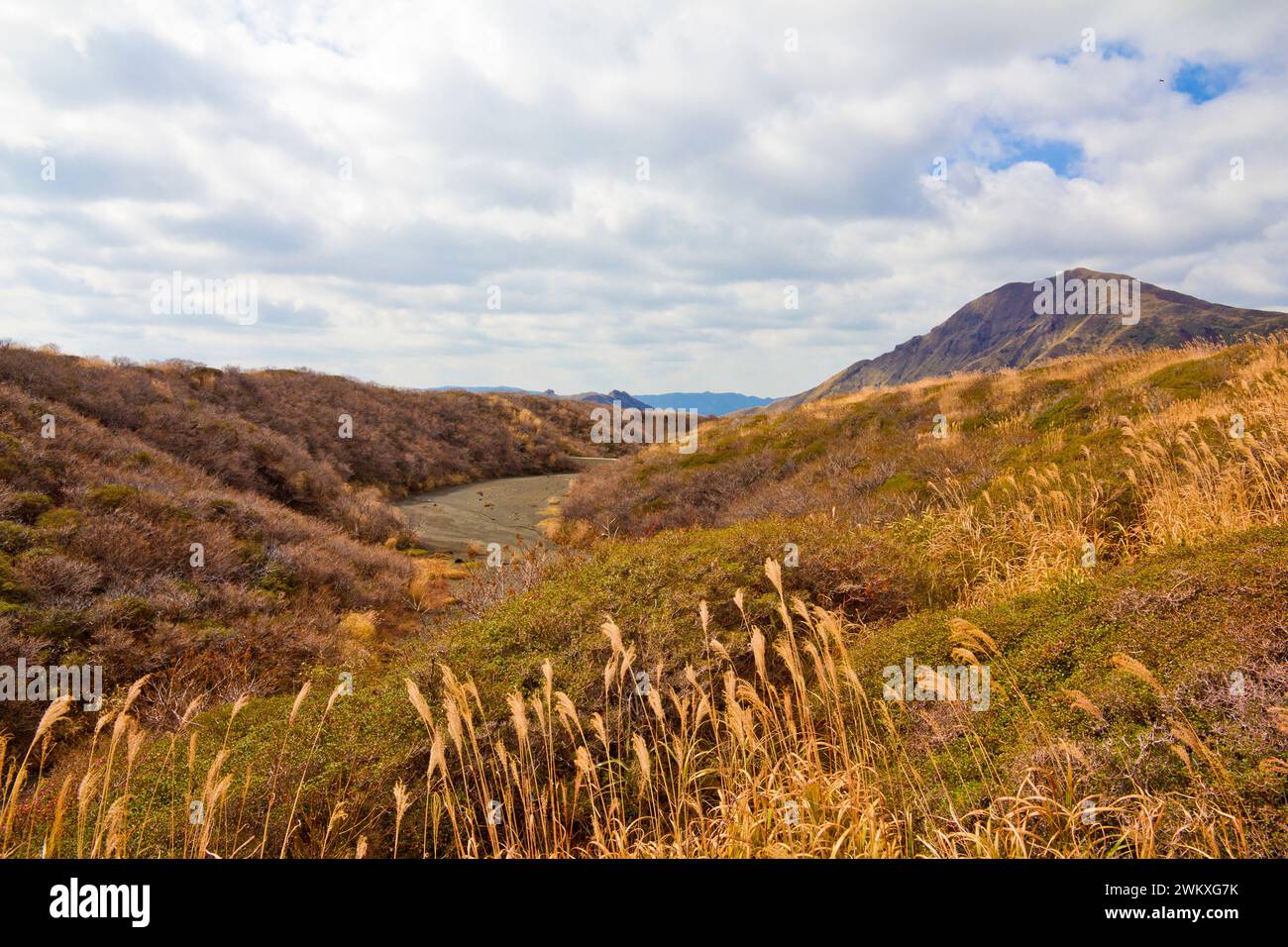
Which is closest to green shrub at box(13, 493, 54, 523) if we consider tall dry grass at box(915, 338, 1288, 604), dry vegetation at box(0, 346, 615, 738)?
dry vegetation at box(0, 346, 615, 738)

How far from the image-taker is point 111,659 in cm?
753

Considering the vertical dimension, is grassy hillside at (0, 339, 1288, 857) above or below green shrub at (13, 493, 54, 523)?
below

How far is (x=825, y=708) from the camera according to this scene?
14.6 ft

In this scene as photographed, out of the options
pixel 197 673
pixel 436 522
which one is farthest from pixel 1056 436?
pixel 436 522

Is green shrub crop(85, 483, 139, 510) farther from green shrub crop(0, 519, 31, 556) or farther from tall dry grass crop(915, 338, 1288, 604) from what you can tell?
tall dry grass crop(915, 338, 1288, 604)

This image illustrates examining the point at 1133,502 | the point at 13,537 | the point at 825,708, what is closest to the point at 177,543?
the point at 13,537

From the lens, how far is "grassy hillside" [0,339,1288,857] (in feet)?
9.27

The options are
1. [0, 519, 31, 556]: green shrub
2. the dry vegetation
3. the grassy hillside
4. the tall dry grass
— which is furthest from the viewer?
[0, 519, 31, 556]: green shrub

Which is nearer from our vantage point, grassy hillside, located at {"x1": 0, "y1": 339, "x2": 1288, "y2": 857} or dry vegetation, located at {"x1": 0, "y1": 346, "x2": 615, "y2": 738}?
grassy hillside, located at {"x1": 0, "y1": 339, "x2": 1288, "y2": 857}

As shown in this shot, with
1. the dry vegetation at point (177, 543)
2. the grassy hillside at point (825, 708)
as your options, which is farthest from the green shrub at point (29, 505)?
the grassy hillside at point (825, 708)

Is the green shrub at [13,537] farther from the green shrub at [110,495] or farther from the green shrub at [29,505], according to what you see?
the green shrub at [110,495]

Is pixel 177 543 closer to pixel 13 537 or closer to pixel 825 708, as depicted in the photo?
pixel 13 537

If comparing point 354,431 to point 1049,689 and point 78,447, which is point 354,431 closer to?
point 78,447
